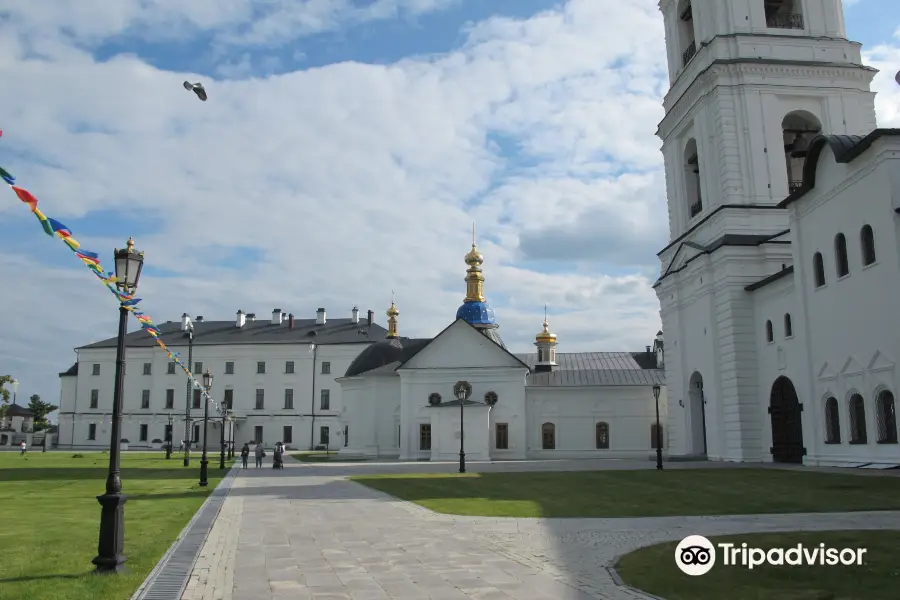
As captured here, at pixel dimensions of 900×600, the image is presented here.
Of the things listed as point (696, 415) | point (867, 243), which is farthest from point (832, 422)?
point (696, 415)

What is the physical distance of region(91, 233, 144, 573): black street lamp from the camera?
9320mm

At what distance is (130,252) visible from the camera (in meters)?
10.6

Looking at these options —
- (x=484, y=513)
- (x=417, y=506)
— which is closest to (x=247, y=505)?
(x=417, y=506)

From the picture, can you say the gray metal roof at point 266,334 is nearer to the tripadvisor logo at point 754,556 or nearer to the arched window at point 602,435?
the arched window at point 602,435

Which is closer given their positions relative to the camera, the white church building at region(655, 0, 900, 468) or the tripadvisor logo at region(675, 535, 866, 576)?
the tripadvisor logo at region(675, 535, 866, 576)

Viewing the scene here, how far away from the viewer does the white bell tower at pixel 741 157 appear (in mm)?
33719

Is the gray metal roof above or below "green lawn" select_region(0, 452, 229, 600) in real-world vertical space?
above

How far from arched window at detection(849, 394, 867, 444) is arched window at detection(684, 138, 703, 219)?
1624 centimetres

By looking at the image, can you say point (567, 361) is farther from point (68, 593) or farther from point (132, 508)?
point (68, 593)

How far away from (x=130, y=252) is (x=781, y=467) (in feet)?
80.9

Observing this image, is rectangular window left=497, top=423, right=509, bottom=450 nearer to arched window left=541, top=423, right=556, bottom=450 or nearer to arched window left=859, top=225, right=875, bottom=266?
arched window left=541, top=423, right=556, bottom=450

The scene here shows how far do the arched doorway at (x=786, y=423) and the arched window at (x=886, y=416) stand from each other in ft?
17.2

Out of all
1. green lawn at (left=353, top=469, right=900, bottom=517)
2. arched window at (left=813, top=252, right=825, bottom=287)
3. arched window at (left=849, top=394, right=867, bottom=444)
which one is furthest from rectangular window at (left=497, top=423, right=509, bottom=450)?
arched window at (left=849, top=394, right=867, bottom=444)

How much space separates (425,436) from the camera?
4925 cm
